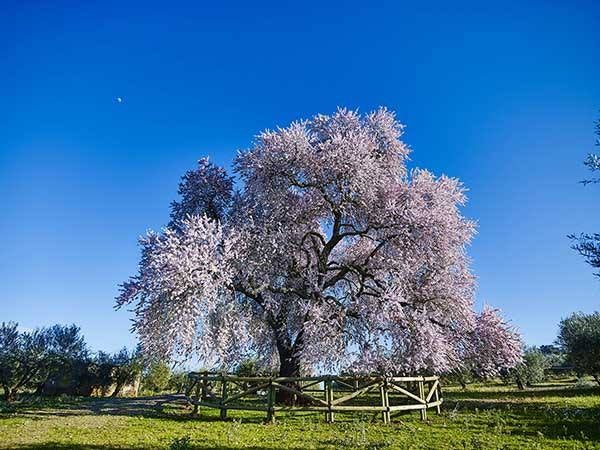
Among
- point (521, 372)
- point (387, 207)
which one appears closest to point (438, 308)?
point (387, 207)

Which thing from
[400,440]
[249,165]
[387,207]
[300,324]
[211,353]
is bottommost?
[400,440]

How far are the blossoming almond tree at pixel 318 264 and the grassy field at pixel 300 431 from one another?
119 inches

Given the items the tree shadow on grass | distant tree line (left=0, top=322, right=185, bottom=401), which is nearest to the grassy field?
the tree shadow on grass

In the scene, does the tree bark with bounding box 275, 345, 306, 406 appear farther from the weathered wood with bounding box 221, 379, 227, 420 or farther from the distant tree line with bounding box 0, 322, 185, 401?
the distant tree line with bounding box 0, 322, 185, 401

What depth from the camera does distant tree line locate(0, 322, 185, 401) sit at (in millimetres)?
28859

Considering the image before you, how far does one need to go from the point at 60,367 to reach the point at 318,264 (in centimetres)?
2386

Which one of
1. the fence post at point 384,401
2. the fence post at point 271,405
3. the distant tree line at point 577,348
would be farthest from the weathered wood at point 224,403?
the distant tree line at point 577,348

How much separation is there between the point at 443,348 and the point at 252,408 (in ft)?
30.7

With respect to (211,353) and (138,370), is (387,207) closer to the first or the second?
(211,353)

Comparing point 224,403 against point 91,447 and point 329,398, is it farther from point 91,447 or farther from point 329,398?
point 91,447

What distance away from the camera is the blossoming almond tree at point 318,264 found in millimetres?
16953

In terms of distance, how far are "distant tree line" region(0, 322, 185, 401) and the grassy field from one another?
1358 cm

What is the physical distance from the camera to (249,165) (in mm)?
21922

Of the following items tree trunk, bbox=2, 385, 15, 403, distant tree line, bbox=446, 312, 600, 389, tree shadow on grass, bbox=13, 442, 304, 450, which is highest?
distant tree line, bbox=446, 312, 600, 389
